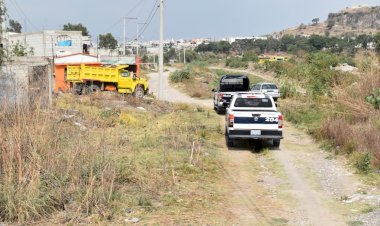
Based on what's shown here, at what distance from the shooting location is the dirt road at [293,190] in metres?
8.48

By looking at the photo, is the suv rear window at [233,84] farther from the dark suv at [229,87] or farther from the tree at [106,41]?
the tree at [106,41]

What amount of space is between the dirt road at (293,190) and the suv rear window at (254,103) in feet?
5.38

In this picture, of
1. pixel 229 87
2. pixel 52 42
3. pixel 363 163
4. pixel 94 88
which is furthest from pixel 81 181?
pixel 52 42

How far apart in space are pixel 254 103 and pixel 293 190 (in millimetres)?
6021

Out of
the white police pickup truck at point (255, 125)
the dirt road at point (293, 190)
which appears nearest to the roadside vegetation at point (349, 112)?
the dirt road at point (293, 190)

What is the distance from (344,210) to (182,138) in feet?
22.2

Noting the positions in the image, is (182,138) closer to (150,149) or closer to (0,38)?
(150,149)

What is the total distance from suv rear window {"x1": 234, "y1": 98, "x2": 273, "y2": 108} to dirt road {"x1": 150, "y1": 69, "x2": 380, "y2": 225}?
1639 mm

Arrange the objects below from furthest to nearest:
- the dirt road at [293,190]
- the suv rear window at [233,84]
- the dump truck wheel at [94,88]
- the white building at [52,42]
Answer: the white building at [52,42] < the dump truck wheel at [94,88] < the suv rear window at [233,84] < the dirt road at [293,190]

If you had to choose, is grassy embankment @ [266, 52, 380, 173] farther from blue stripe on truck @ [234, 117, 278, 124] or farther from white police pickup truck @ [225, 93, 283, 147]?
blue stripe on truck @ [234, 117, 278, 124]

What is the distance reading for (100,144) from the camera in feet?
30.0

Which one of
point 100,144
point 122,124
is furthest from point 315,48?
point 100,144

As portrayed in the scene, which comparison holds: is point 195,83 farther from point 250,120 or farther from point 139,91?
A: point 250,120

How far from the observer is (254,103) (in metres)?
16.1
